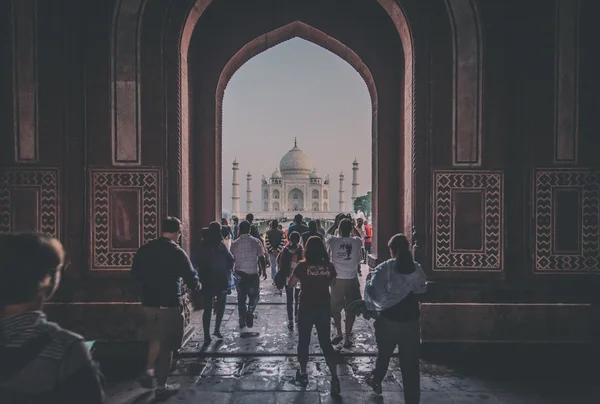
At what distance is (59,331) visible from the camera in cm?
145

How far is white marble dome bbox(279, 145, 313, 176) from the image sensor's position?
61219 mm

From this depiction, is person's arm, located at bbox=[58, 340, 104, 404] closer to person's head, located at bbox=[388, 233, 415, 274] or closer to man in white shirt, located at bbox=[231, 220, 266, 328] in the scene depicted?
person's head, located at bbox=[388, 233, 415, 274]

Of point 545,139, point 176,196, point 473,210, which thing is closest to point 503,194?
point 473,210

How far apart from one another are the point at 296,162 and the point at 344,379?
57406 mm

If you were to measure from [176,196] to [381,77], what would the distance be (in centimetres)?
373

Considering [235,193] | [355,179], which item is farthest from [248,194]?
[355,179]

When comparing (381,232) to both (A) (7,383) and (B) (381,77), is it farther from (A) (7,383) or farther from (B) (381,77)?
(A) (7,383)

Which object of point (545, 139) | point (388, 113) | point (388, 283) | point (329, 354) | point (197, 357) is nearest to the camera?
point (388, 283)

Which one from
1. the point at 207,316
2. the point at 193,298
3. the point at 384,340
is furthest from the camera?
the point at 193,298

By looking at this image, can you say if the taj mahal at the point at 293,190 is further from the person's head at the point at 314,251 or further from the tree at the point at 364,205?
the person's head at the point at 314,251

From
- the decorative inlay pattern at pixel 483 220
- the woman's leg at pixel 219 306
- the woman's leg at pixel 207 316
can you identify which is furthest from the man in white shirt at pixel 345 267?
the woman's leg at pixel 207 316

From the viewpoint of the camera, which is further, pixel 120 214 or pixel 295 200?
pixel 295 200

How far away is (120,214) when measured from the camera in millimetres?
5258

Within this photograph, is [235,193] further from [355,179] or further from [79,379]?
[79,379]
